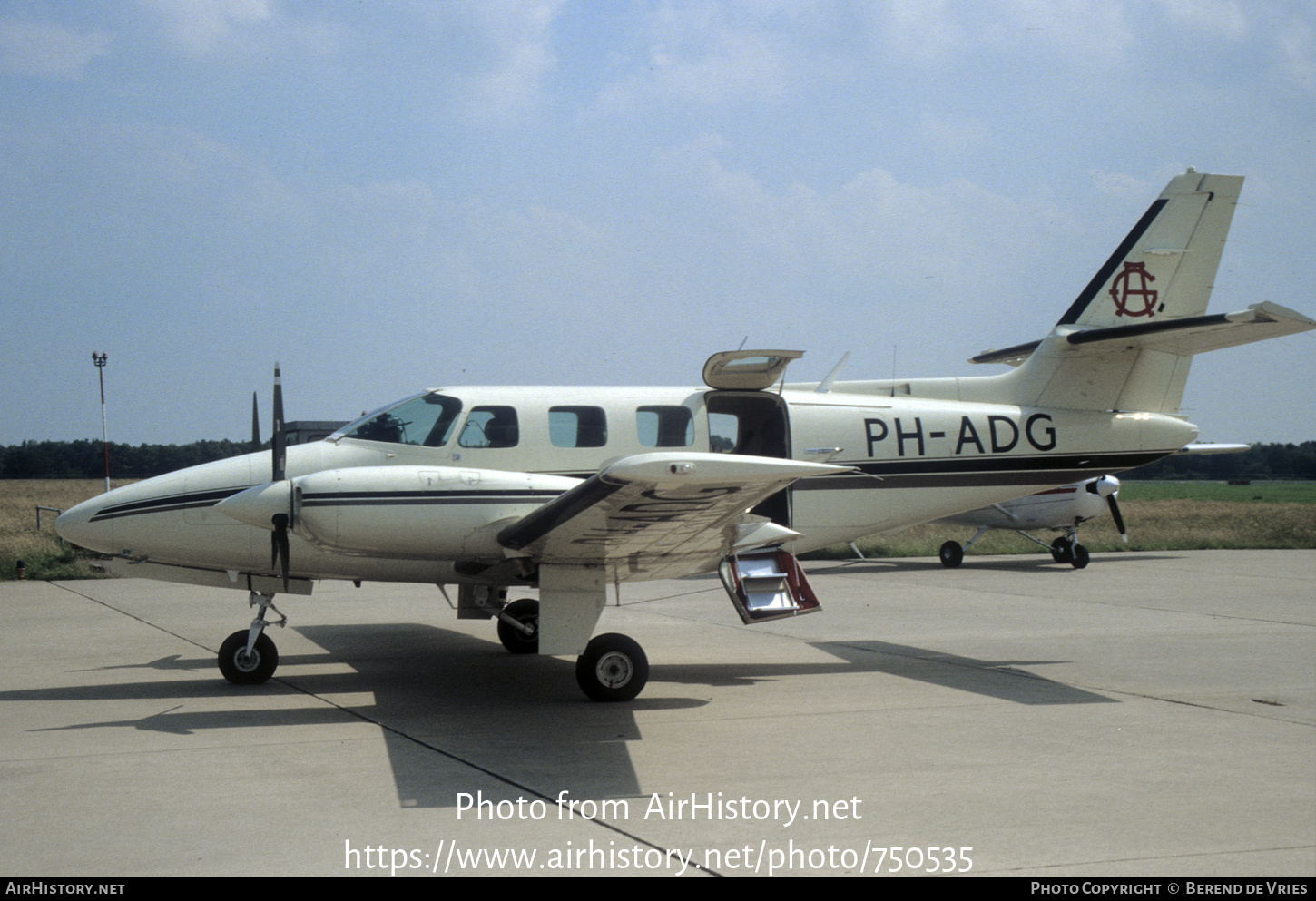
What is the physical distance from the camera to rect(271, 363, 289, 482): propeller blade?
8.20 metres

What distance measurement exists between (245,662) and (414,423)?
2.44 meters

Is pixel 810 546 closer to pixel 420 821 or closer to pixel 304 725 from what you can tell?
pixel 304 725

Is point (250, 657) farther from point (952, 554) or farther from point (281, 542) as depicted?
point (952, 554)

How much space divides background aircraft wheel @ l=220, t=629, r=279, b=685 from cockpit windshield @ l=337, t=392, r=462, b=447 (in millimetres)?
1946

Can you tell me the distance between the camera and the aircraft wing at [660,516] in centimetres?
577

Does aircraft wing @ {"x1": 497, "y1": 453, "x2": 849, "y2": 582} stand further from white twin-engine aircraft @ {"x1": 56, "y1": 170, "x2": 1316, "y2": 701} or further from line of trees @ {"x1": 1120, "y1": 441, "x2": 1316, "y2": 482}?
line of trees @ {"x1": 1120, "y1": 441, "x2": 1316, "y2": 482}

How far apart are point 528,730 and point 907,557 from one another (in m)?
17.9

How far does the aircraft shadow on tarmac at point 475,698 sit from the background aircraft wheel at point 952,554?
33.2 feet

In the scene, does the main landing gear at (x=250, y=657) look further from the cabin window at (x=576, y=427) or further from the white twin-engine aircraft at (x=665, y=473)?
the cabin window at (x=576, y=427)

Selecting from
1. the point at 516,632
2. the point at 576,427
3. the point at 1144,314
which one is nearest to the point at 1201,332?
the point at 1144,314

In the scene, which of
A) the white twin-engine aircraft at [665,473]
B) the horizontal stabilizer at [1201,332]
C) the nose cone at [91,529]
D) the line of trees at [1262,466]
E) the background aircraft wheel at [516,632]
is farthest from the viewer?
the line of trees at [1262,466]

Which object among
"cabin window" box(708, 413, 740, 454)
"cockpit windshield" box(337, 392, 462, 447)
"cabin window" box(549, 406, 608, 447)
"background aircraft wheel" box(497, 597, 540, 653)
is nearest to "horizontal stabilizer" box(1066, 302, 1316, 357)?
"cabin window" box(708, 413, 740, 454)

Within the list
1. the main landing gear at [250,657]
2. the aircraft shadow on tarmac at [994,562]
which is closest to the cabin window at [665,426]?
the main landing gear at [250,657]

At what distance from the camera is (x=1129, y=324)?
11047 millimetres
